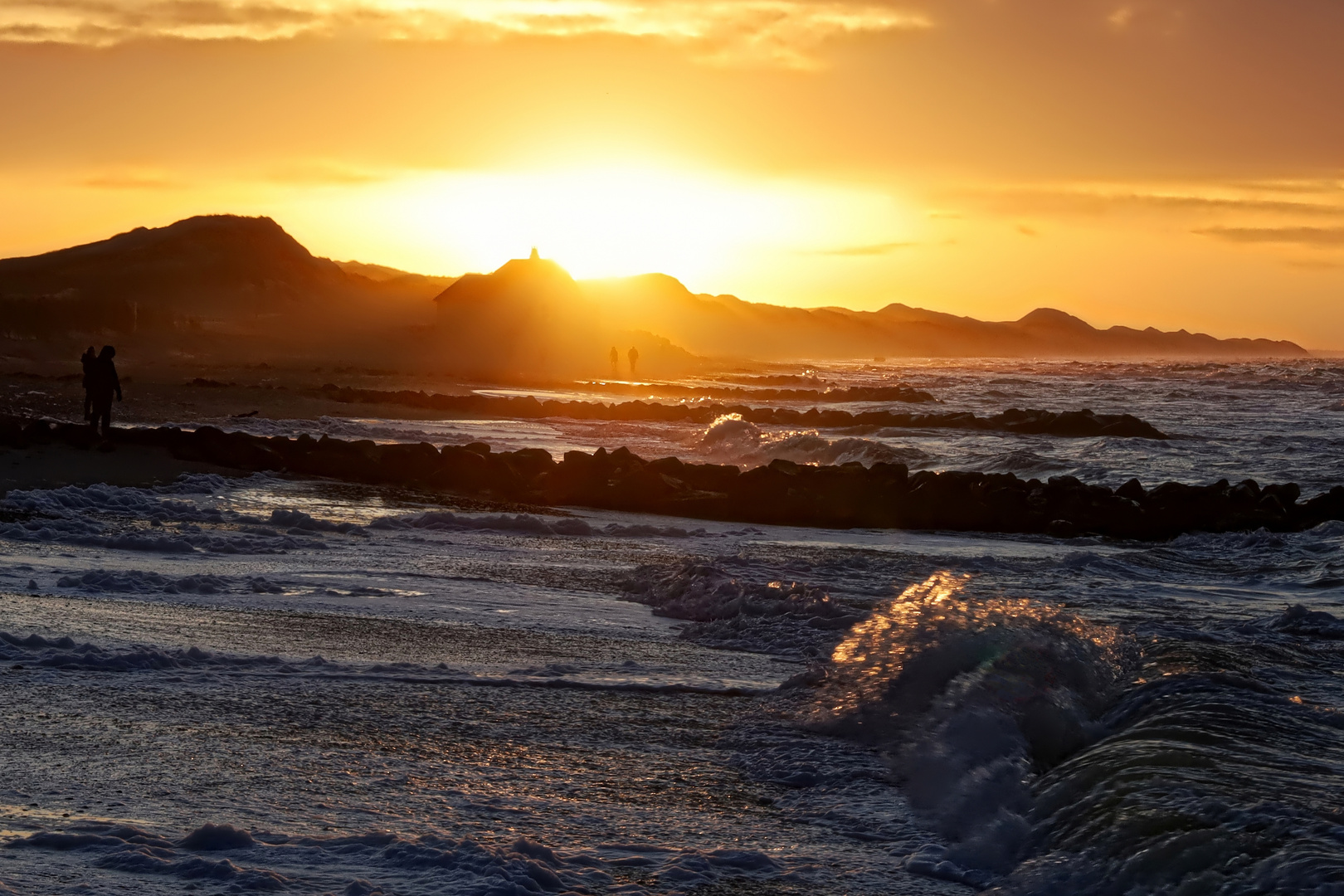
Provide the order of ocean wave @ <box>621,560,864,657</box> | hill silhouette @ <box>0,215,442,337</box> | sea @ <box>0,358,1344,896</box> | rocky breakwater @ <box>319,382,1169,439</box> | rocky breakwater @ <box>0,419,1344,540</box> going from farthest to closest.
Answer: hill silhouette @ <box>0,215,442,337</box> < rocky breakwater @ <box>319,382,1169,439</box> < rocky breakwater @ <box>0,419,1344,540</box> < ocean wave @ <box>621,560,864,657</box> < sea @ <box>0,358,1344,896</box>

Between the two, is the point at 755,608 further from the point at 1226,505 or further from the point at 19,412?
the point at 19,412

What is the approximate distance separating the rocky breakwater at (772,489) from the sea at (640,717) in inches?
129

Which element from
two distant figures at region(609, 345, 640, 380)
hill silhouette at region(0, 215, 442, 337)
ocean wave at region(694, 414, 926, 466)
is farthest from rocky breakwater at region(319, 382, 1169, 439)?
hill silhouette at region(0, 215, 442, 337)

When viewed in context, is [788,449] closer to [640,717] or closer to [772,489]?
[772,489]

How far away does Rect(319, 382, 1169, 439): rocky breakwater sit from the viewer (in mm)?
33188

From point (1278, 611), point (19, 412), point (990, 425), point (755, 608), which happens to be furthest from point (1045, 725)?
point (990, 425)

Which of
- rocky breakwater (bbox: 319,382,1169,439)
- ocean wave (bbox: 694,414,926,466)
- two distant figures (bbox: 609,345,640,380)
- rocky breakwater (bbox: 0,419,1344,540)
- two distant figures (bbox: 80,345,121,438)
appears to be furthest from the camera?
two distant figures (bbox: 609,345,640,380)

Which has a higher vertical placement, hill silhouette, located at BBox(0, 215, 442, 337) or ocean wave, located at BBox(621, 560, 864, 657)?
hill silhouette, located at BBox(0, 215, 442, 337)

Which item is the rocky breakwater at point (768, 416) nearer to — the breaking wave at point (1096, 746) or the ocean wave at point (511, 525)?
the ocean wave at point (511, 525)

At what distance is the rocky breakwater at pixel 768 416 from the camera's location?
33188 millimetres

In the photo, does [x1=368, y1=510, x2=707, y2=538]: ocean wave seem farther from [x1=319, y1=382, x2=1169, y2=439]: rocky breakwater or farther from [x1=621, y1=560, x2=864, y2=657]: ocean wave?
[x1=319, y1=382, x2=1169, y2=439]: rocky breakwater

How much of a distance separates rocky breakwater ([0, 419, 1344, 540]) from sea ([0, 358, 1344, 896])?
3285 mm

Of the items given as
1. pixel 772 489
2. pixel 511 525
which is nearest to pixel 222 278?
pixel 772 489

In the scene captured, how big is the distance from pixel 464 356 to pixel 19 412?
2146 inches
